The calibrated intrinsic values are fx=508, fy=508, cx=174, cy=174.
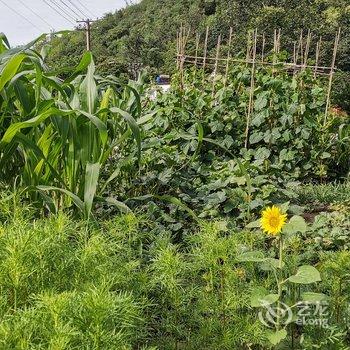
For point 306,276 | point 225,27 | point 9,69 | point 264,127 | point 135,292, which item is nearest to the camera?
point 135,292

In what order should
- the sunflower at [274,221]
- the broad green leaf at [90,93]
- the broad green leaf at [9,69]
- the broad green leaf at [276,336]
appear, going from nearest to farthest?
the broad green leaf at [276,336], the sunflower at [274,221], the broad green leaf at [9,69], the broad green leaf at [90,93]

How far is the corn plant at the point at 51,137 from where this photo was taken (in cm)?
168

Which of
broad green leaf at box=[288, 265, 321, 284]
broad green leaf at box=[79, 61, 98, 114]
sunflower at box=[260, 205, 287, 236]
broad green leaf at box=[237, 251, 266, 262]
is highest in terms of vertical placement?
broad green leaf at box=[79, 61, 98, 114]

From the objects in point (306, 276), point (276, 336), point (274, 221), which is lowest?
point (276, 336)

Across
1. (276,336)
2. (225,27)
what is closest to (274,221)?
(276,336)

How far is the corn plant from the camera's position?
1.68m

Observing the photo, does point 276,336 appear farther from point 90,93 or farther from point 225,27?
point 225,27

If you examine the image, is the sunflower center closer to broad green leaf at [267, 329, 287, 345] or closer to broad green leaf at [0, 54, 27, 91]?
broad green leaf at [267, 329, 287, 345]

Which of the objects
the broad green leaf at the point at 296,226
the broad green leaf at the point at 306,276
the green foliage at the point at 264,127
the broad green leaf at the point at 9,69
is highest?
the broad green leaf at the point at 9,69

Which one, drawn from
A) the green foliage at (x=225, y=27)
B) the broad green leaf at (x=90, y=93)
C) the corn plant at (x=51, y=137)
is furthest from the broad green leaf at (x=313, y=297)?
the green foliage at (x=225, y=27)

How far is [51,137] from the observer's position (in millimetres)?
1890

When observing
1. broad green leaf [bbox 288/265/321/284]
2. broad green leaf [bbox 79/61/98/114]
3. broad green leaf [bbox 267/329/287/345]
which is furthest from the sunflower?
broad green leaf [bbox 79/61/98/114]

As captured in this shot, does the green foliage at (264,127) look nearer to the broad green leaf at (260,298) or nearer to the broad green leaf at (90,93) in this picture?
the broad green leaf at (90,93)

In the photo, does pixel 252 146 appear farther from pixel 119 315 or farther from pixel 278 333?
pixel 119 315
